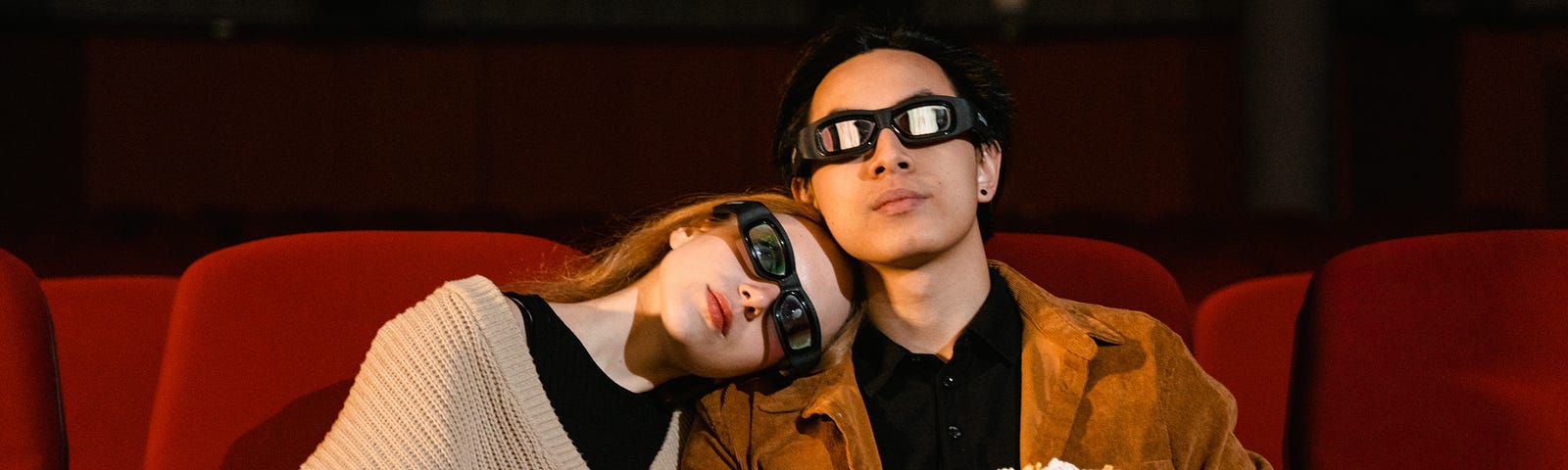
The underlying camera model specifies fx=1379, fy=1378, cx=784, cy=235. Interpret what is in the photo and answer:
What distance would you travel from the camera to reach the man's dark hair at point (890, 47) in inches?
80.0

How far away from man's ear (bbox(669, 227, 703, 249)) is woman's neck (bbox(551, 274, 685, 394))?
88 mm

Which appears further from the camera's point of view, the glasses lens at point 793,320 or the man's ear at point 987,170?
the man's ear at point 987,170

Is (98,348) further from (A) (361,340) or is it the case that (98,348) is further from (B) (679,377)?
(B) (679,377)

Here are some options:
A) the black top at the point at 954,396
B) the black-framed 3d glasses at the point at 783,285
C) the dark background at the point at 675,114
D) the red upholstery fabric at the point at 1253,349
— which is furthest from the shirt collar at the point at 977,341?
the dark background at the point at 675,114

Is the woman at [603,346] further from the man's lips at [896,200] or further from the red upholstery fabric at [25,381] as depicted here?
the red upholstery fabric at [25,381]

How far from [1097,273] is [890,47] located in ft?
1.66

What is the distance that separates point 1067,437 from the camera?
1.83 m

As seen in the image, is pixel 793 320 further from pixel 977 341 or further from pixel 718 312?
pixel 977 341

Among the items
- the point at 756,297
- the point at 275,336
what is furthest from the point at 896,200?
the point at 275,336

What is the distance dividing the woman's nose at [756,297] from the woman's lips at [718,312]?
1.0 inches

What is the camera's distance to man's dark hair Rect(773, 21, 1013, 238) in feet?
6.66

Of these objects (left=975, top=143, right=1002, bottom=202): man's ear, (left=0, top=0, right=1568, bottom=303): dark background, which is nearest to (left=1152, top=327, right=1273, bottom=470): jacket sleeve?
(left=975, top=143, right=1002, bottom=202): man's ear

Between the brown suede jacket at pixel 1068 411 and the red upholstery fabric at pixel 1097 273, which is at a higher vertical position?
the red upholstery fabric at pixel 1097 273

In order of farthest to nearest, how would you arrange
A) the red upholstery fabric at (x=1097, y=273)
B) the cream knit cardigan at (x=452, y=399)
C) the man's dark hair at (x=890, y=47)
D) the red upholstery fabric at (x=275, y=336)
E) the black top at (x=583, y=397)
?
the red upholstery fabric at (x=1097, y=273) < the man's dark hair at (x=890, y=47) < the red upholstery fabric at (x=275, y=336) < the black top at (x=583, y=397) < the cream knit cardigan at (x=452, y=399)
